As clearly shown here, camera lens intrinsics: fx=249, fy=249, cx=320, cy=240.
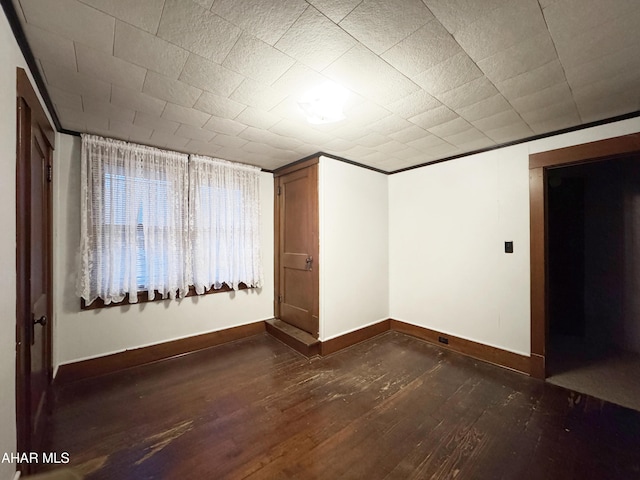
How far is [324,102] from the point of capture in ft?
5.84

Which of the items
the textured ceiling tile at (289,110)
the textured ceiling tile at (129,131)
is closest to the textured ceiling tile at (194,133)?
the textured ceiling tile at (129,131)

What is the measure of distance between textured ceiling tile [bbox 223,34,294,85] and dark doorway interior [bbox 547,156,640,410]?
317 cm

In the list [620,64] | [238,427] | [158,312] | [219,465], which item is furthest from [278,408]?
[620,64]

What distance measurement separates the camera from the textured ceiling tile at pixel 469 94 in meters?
1.62

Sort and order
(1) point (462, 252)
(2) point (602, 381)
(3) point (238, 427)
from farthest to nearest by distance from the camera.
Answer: (1) point (462, 252) → (2) point (602, 381) → (3) point (238, 427)

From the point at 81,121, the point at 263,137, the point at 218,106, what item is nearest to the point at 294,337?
the point at 263,137

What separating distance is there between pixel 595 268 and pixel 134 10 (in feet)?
16.6

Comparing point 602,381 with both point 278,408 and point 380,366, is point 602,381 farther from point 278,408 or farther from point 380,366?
point 278,408

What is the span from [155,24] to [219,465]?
2.35 meters

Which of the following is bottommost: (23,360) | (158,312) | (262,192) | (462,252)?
(158,312)

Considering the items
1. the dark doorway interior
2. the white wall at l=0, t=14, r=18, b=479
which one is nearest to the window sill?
the white wall at l=0, t=14, r=18, b=479

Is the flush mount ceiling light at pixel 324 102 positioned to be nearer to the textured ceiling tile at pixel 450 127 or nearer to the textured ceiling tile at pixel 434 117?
the textured ceiling tile at pixel 434 117

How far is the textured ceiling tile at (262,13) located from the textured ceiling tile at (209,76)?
0.36 m

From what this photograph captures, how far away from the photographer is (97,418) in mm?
1831
